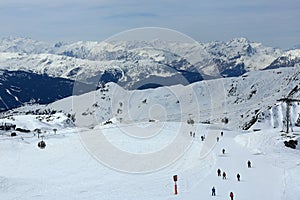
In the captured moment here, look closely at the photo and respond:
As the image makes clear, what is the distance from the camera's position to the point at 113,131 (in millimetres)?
93812

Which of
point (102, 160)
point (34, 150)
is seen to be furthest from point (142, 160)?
point (34, 150)

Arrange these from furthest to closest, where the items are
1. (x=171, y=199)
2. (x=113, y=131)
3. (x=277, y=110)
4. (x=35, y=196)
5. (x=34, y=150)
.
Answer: (x=277, y=110)
(x=113, y=131)
(x=34, y=150)
(x=35, y=196)
(x=171, y=199)

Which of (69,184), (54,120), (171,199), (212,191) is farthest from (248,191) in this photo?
(54,120)

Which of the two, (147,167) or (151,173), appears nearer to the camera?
(151,173)

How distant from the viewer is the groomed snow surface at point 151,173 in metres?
47.2

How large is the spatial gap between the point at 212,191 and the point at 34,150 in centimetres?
4790

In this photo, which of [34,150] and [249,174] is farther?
[34,150]

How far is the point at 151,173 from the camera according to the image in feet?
192

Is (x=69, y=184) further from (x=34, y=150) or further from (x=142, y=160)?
(x=34, y=150)

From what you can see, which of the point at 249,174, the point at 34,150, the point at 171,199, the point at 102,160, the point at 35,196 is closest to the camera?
the point at 171,199

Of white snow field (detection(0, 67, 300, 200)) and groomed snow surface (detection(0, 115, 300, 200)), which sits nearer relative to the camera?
groomed snow surface (detection(0, 115, 300, 200))

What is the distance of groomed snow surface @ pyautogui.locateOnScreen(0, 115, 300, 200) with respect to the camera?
47.2 metres

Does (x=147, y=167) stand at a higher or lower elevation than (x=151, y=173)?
higher

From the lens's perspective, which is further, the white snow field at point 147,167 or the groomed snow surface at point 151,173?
the white snow field at point 147,167
